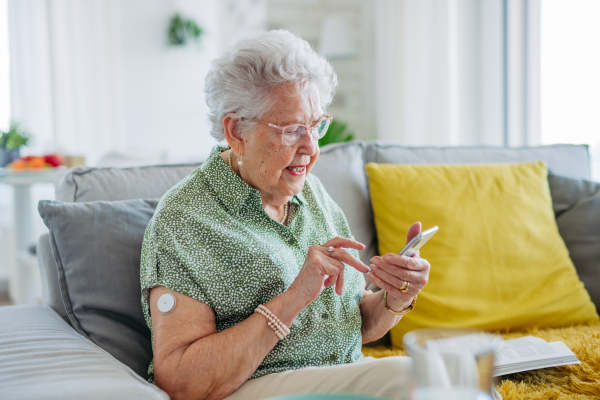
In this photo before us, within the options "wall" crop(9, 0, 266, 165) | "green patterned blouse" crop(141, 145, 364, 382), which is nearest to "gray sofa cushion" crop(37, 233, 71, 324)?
"green patterned blouse" crop(141, 145, 364, 382)

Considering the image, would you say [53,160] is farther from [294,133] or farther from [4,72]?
[294,133]

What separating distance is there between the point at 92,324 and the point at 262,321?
1.33 feet

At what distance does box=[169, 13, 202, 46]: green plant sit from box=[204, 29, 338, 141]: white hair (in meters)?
3.50

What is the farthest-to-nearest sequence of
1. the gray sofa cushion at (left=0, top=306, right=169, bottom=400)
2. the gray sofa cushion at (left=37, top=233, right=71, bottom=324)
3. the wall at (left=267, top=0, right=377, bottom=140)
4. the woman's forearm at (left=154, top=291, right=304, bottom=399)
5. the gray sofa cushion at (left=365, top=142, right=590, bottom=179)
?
the wall at (left=267, top=0, right=377, bottom=140)
the gray sofa cushion at (left=365, top=142, right=590, bottom=179)
the gray sofa cushion at (left=37, top=233, right=71, bottom=324)
the woman's forearm at (left=154, top=291, right=304, bottom=399)
the gray sofa cushion at (left=0, top=306, right=169, bottom=400)

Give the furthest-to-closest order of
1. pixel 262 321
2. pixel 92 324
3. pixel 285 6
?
pixel 285 6 → pixel 92 324 → pixel 262 321

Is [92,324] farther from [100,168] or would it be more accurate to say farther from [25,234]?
[25,234]

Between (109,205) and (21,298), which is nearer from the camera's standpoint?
(109,205)

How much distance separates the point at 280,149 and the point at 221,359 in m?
0.45

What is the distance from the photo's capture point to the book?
1.14 m

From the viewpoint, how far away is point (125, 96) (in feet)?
14.1

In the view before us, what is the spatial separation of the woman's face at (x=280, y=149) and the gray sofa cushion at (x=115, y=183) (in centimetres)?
35

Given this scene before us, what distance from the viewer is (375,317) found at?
47.3 inches

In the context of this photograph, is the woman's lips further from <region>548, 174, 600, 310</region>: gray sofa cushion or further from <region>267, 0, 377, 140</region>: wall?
<region>267, 0, 377, 140</region>: wall

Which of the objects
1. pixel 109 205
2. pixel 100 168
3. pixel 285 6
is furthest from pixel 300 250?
pixel 285 6
